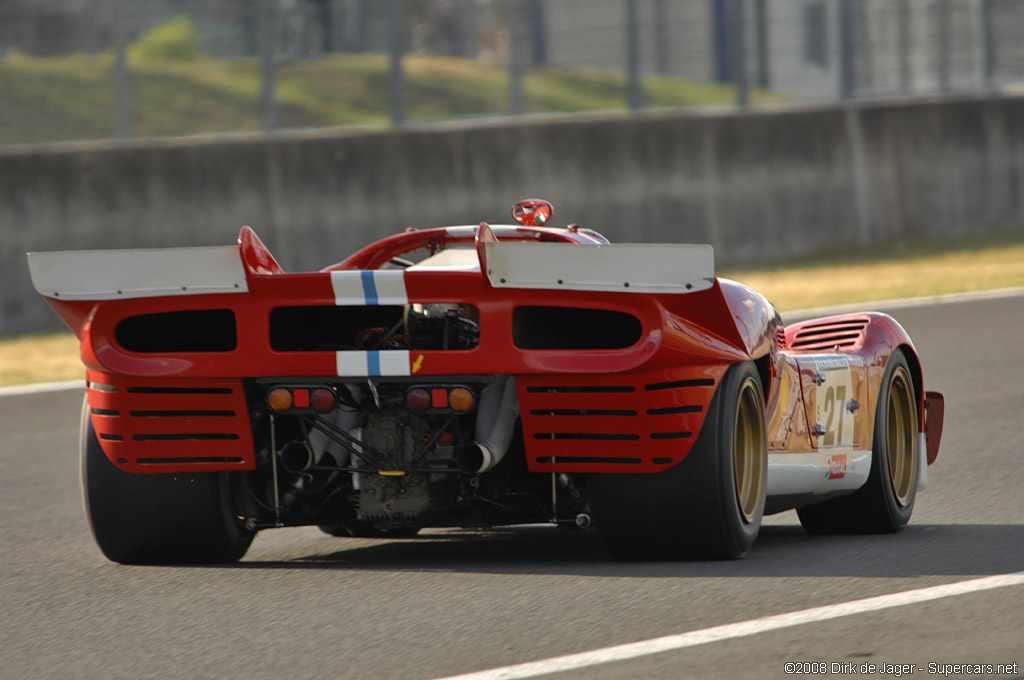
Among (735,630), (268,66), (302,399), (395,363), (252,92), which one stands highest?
(268,66)

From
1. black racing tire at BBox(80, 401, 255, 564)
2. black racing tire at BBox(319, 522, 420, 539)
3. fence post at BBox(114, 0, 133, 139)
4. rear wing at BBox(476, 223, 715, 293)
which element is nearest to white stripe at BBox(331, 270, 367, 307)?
rear wing at BBox(476, 223, 715, 293)

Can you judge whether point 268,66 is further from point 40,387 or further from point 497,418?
point 497,418

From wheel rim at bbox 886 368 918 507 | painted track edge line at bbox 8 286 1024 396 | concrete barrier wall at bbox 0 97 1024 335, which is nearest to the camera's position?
wheel rim at bbox 886 368 918 507

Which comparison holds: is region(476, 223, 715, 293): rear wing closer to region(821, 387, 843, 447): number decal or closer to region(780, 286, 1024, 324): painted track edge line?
region(821, 387, 843, 447): number decal

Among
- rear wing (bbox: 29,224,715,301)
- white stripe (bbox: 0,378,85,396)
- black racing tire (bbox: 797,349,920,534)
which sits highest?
rear wing (bbox: 29,224,715,301)

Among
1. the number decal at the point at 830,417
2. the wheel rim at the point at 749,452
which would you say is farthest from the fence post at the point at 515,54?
the wheel rim at the point at 749,452

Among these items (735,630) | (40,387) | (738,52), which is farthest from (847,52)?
(735,630)

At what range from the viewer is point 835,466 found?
665 cm

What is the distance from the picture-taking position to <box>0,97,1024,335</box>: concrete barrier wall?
1549cm

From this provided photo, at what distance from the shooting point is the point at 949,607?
4.94 m

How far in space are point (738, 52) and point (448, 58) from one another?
358cm

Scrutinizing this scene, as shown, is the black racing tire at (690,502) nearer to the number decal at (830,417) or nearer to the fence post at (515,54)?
the number decal at (830,417)

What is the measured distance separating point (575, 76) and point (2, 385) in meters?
8.40

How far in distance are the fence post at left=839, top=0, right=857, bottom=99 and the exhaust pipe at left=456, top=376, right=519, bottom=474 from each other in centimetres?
1526
